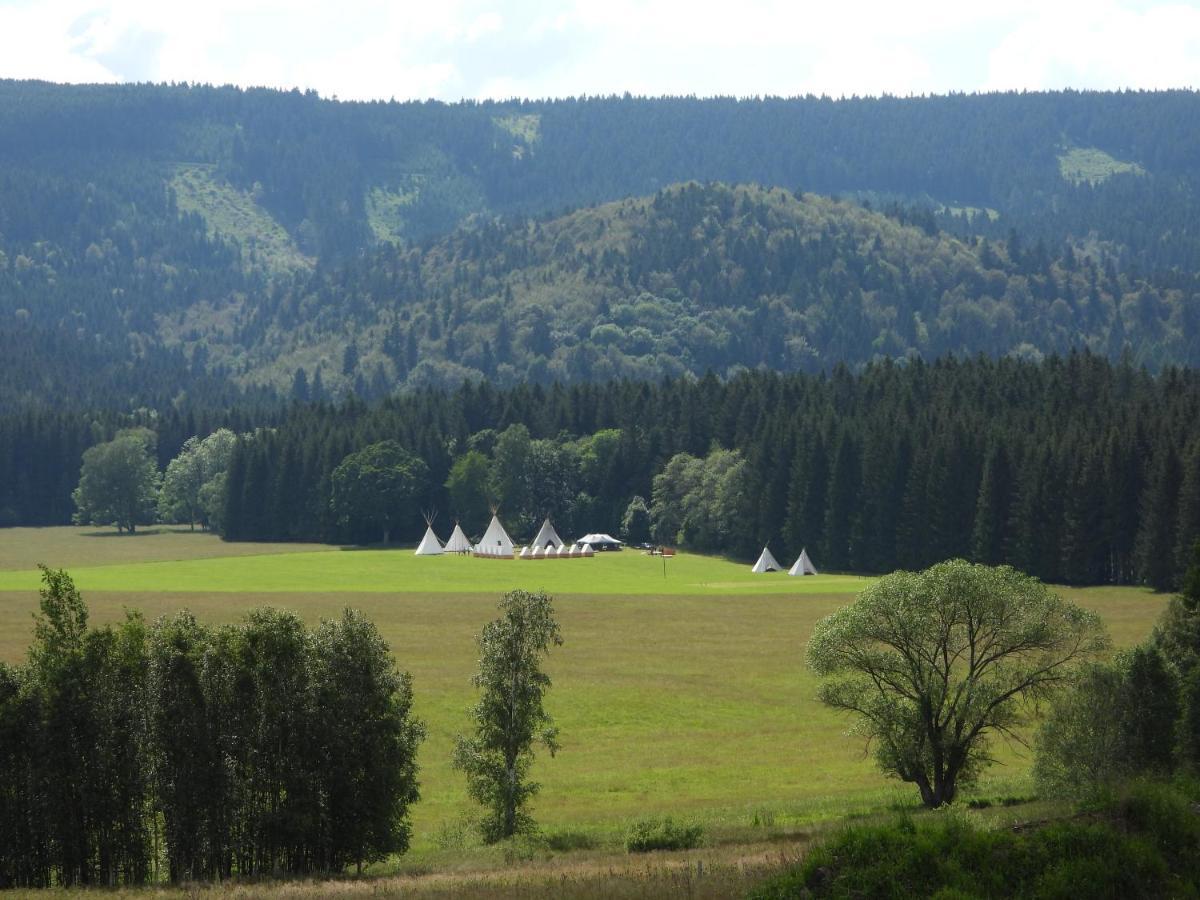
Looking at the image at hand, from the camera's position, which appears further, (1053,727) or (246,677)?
(1053,727)

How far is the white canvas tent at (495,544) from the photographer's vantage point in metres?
171

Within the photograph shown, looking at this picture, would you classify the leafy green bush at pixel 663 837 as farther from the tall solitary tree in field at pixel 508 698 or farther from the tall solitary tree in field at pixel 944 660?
the tall solitary tree in field at pixel 944 660

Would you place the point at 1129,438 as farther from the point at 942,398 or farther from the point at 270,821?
the point at 270,821

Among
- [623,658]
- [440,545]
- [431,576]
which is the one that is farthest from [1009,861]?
[440,545]

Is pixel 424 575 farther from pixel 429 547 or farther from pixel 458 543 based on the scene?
pixel 458 543

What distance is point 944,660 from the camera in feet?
193

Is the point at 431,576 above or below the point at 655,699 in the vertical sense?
above

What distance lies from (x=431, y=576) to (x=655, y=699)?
6792 centimetres

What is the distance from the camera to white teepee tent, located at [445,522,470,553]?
17525 centimetres

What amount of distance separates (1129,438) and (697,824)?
91.2 meters

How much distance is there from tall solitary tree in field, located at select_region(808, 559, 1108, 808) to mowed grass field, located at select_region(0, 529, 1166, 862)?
1958 millimetres

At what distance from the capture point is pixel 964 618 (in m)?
58.8

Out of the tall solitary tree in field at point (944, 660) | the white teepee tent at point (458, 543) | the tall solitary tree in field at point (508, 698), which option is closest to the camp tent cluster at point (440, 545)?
the white teepee tent at point (458, 543)

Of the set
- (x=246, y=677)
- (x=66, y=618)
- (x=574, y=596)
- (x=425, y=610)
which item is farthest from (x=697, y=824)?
(x=574, y=596)
